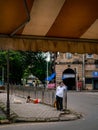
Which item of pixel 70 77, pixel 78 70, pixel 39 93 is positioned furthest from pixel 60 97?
pixel 70 77

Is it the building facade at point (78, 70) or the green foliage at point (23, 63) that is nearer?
the building facade at point (78, 70)

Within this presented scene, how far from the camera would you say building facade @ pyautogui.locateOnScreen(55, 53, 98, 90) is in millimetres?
73125

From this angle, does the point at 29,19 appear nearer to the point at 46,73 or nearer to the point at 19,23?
the point at 19,23

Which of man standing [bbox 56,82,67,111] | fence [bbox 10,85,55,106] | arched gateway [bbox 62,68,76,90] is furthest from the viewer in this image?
arched gateway [bbox 62,68,76,90]

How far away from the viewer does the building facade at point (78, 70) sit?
240ft

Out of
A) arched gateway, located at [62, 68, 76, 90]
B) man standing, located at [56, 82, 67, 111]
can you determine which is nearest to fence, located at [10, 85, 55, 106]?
man standing, located at [56, 82, 67, 111]

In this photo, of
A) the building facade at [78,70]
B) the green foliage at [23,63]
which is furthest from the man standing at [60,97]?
the green foliage at [23,63]

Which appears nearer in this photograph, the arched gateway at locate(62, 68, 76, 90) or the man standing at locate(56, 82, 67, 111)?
the man standing at locate(56, 82, 67, 111)

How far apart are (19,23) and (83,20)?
4.03 ft

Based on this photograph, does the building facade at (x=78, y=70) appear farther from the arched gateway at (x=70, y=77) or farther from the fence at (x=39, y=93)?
the fence at (x=39, y=93)

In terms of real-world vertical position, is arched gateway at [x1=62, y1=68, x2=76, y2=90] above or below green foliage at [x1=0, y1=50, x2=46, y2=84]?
A: below

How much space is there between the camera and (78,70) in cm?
7425

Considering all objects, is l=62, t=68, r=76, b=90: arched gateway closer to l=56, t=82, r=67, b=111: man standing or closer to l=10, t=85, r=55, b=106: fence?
l=10, t=85, r=55, b=106: fence

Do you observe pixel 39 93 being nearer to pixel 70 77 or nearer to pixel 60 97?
pixel 60 97
